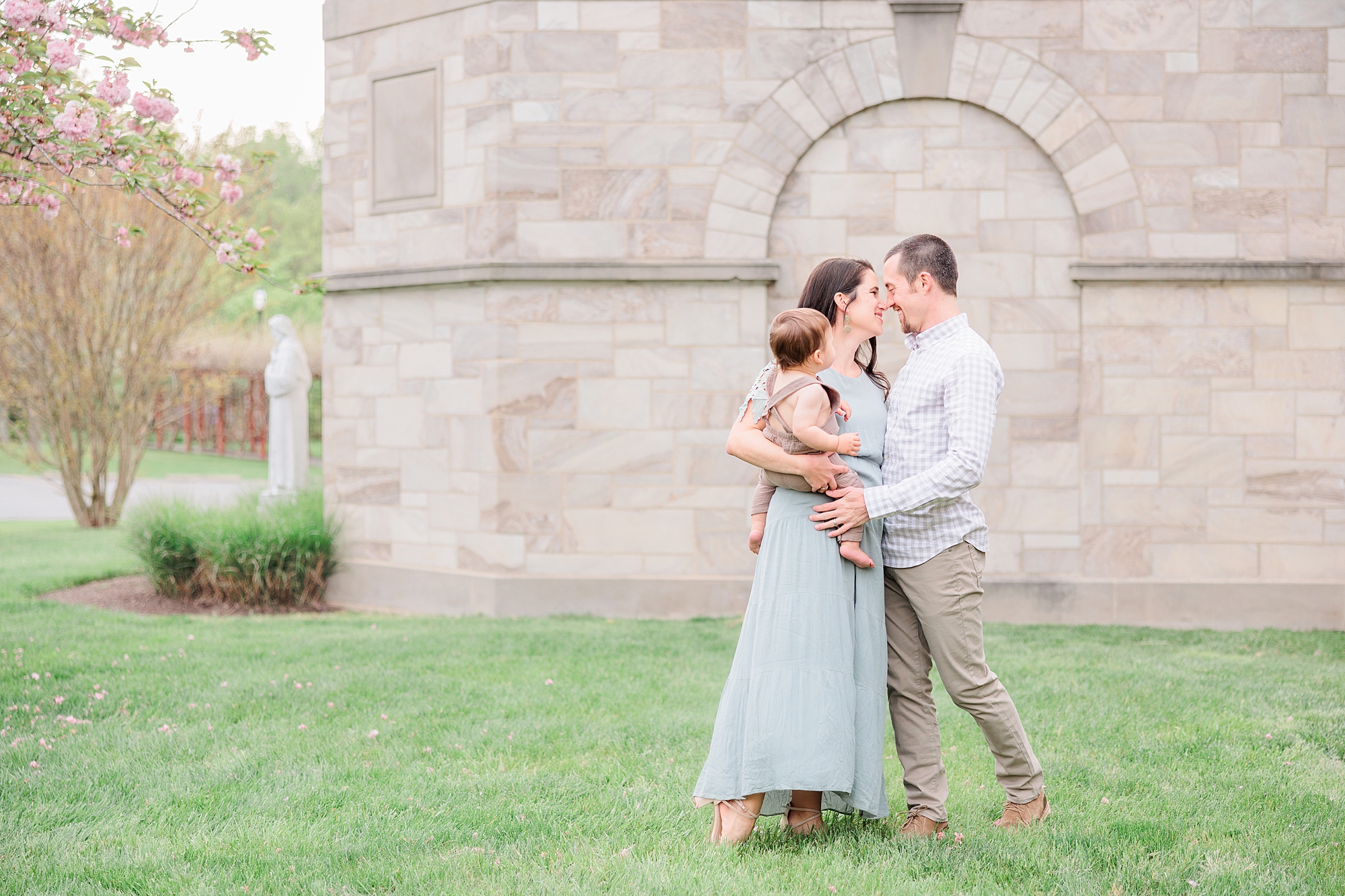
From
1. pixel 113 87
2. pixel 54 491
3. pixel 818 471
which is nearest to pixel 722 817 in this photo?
pixel 818 471

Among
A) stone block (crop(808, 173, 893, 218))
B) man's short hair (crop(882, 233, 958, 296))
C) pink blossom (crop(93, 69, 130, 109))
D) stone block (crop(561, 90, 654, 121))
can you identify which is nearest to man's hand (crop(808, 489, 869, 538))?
man's short hair (crop(882, 233, 958, 296))

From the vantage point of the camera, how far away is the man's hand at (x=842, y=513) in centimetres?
325

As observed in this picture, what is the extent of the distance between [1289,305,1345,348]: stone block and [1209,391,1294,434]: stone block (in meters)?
0.42

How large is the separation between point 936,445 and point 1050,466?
5.10 meters

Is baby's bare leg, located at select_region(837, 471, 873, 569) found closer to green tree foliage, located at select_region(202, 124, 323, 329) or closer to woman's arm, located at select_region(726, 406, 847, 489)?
woman's arm, located at select_region(726, 406, 847, 489)

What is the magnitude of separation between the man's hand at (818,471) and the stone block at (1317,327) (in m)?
6.39

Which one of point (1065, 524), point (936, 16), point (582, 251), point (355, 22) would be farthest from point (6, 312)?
point (1065, 524)

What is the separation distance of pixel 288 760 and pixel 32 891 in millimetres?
1340

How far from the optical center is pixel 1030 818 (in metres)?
3.66

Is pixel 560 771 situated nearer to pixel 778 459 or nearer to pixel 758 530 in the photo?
pixel 758 530

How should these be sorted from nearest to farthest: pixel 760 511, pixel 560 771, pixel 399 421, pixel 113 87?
pixel 760 511 < pixel 560 771 < pixel 113 87 < pixel 399 421

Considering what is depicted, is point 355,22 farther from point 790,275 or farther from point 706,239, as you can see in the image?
point 790,275

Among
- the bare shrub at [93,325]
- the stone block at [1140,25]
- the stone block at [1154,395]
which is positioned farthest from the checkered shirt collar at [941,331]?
the bare shrub at [93,325]

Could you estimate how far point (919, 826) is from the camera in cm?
351
